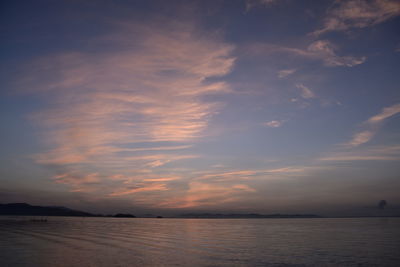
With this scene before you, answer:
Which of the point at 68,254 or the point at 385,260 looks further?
the point at 68,254

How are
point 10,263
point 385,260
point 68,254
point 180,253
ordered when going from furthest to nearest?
1. point 180,253
2. point 68,254
3. point 385,260
4. point 10,263

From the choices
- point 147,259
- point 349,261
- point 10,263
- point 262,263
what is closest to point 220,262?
point 262,263

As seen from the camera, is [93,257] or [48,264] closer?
[48,264]

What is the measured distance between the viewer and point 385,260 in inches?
1195

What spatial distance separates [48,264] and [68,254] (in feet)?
22.4

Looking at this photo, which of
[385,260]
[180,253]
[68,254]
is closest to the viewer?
[385,260]

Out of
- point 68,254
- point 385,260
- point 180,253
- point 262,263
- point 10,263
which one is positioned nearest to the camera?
point 10,263

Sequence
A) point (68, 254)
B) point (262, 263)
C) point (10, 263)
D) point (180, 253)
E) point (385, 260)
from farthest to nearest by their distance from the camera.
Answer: point (180, 253), point (68, 254), point (385, 260), point (262, 263), point (10, 263)

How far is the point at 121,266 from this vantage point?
1026 inches

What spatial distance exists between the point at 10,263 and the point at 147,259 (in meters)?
11.9

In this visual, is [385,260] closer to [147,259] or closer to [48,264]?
[147,259]

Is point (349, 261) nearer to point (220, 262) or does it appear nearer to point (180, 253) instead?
point (220, 262)

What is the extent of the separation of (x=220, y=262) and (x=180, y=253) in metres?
7.96

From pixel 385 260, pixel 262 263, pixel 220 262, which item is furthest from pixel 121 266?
pixel 385 260
